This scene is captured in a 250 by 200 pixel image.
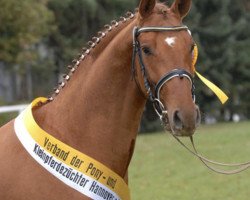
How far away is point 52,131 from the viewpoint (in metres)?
4.39

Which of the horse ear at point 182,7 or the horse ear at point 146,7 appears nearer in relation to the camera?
the horse ear at point 146,7

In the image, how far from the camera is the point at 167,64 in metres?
4.02

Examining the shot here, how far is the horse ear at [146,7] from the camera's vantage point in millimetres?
4184

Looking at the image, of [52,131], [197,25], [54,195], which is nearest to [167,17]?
[52,131]

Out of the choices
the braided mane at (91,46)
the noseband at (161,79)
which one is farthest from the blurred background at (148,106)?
the noseband at (161,79)

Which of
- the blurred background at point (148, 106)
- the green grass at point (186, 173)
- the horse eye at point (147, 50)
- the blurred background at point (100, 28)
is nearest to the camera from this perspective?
the horse eye at point (147, 50)

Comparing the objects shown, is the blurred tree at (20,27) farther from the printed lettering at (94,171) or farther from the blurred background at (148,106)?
the printed lettering at (94,171)

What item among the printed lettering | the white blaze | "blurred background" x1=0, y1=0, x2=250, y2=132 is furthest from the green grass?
"blurred background" x1=0, y1=0, x2=250, y2=132

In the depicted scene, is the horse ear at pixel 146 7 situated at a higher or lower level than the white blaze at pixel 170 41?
higher

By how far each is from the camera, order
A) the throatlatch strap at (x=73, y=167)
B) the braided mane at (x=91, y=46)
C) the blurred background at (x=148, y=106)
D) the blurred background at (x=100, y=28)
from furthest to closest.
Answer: the blurred background at (x=100, y=28)
the blurred background at (x=148, y=106)
the braided mane at (x=91, y=46)
the throatlatch strap at (x=73, y=167)

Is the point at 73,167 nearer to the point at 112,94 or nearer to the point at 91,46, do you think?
the point at 112,94

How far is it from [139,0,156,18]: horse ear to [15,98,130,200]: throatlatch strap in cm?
98

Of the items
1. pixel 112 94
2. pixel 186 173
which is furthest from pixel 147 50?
pixel 186 173

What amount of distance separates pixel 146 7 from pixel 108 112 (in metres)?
0.72
